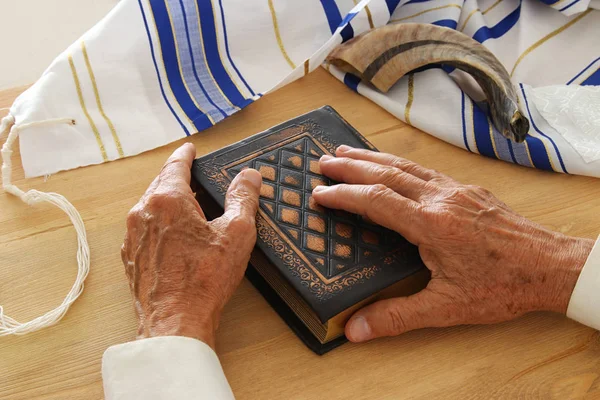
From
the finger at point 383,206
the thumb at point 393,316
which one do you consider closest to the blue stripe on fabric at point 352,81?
the finger at point 383,206

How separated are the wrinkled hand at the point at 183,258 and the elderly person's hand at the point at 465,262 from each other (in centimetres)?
14

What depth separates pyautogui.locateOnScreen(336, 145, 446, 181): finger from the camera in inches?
32.3

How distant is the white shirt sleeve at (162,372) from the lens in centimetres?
62

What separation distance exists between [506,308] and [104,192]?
55cm

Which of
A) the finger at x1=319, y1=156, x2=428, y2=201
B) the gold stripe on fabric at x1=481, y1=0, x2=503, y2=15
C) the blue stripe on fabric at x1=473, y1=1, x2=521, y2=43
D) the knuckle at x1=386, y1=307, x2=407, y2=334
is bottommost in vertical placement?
the knuckle at x1=386, y1=307, x2=407, y2=334

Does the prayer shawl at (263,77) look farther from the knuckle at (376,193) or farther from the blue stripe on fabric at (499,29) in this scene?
the knuckle at (376,193)

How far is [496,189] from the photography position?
0.93 m

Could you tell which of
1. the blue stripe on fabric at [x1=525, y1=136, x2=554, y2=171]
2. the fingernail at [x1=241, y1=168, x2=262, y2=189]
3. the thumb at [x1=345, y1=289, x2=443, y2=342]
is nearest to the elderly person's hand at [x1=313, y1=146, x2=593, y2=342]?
the thumb at [x1=345, y1=289, x2=443, y2=342]

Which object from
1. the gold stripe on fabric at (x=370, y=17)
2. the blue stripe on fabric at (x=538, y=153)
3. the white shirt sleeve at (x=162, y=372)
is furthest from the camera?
the gold stripe on fabric at (x=370, y=17)

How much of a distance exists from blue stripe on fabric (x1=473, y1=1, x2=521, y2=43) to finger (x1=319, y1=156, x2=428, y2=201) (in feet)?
1.35

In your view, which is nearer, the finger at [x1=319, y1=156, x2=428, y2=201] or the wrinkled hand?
the wrinkled hand

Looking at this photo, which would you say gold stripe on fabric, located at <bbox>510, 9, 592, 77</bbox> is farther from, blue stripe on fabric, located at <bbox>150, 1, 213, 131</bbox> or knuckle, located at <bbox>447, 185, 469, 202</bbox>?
blue stripe on fabric, located at <bbox>150, 1, 213, 131</bbox>

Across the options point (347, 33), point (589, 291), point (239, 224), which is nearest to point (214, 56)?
point (347, 33)

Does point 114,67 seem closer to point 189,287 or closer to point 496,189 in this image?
point 189,287
